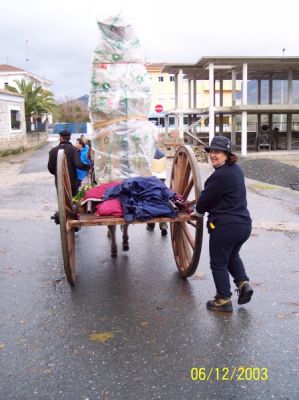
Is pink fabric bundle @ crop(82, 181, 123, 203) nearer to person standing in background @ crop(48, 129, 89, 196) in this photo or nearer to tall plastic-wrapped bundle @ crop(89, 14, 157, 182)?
tall plastic-wrapped bundle @ crop(89, 14, 157, 182)

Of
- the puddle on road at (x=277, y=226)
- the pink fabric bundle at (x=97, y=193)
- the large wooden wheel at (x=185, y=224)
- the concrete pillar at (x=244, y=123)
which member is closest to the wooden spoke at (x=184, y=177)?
the large wooden wheel at (x=185, y=224)

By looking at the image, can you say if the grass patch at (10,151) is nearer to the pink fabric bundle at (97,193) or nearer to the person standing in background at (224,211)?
the pink fabric bundle at (97,193)

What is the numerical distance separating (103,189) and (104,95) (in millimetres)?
1235

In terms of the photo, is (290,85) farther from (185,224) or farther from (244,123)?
(185,224)

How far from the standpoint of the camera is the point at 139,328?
441 cm

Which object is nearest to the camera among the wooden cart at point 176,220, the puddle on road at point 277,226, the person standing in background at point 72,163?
the wooden cart at point 176,220

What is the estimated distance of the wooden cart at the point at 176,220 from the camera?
15.8 feet

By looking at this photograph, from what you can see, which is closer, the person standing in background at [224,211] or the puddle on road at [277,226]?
the person standing in background at [224,211]

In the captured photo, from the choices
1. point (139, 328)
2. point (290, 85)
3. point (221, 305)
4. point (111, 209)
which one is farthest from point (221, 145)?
point (290, 85)
